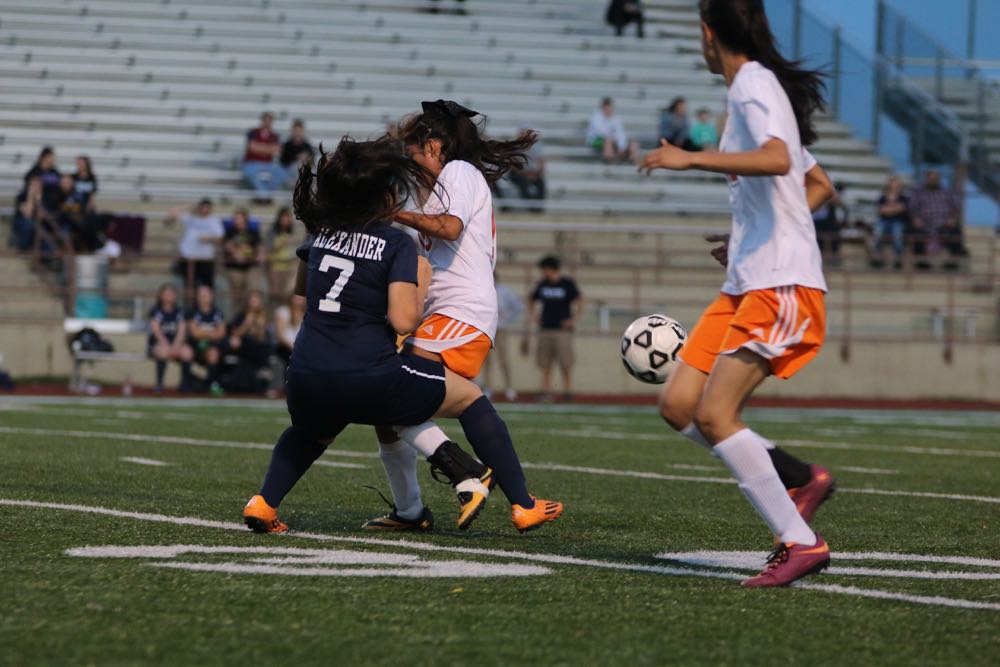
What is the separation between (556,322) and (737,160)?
15.7 meters

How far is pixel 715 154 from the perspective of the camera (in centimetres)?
480

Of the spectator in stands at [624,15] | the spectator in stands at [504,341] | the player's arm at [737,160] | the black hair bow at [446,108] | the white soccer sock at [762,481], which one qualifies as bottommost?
→ the spectator in stands at [504,341]

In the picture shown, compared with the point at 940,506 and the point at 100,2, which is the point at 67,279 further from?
the point at 940,506

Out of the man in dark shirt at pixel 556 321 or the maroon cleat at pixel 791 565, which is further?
the man in dark shirt at pixel 556 321

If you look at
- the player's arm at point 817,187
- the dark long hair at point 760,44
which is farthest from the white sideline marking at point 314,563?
the dark long hair at point 760,44

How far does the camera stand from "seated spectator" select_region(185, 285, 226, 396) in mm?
19406

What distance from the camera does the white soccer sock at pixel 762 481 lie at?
498cm

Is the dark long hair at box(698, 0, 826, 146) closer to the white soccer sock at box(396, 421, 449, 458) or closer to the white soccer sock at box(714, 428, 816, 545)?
the white soccer sock at box(714, 428, 816, 545)

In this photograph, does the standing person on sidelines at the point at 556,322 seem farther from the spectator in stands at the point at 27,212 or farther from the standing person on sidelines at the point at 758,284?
the standing person on sidelines at the point at 758,284

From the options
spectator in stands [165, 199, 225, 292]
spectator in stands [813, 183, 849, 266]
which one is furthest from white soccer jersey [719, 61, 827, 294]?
spectator in stands [813, 183, 849, 266]

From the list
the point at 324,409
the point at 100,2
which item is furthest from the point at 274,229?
the point at 324,409

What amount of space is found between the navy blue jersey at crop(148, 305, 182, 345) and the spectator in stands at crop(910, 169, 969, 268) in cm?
1050

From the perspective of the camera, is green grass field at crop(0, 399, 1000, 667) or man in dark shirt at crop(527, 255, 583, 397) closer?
green grass field at crop(0, 399, 1000, 667)

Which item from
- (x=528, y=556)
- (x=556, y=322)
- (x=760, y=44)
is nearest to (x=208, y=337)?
(x=556, y=322)
